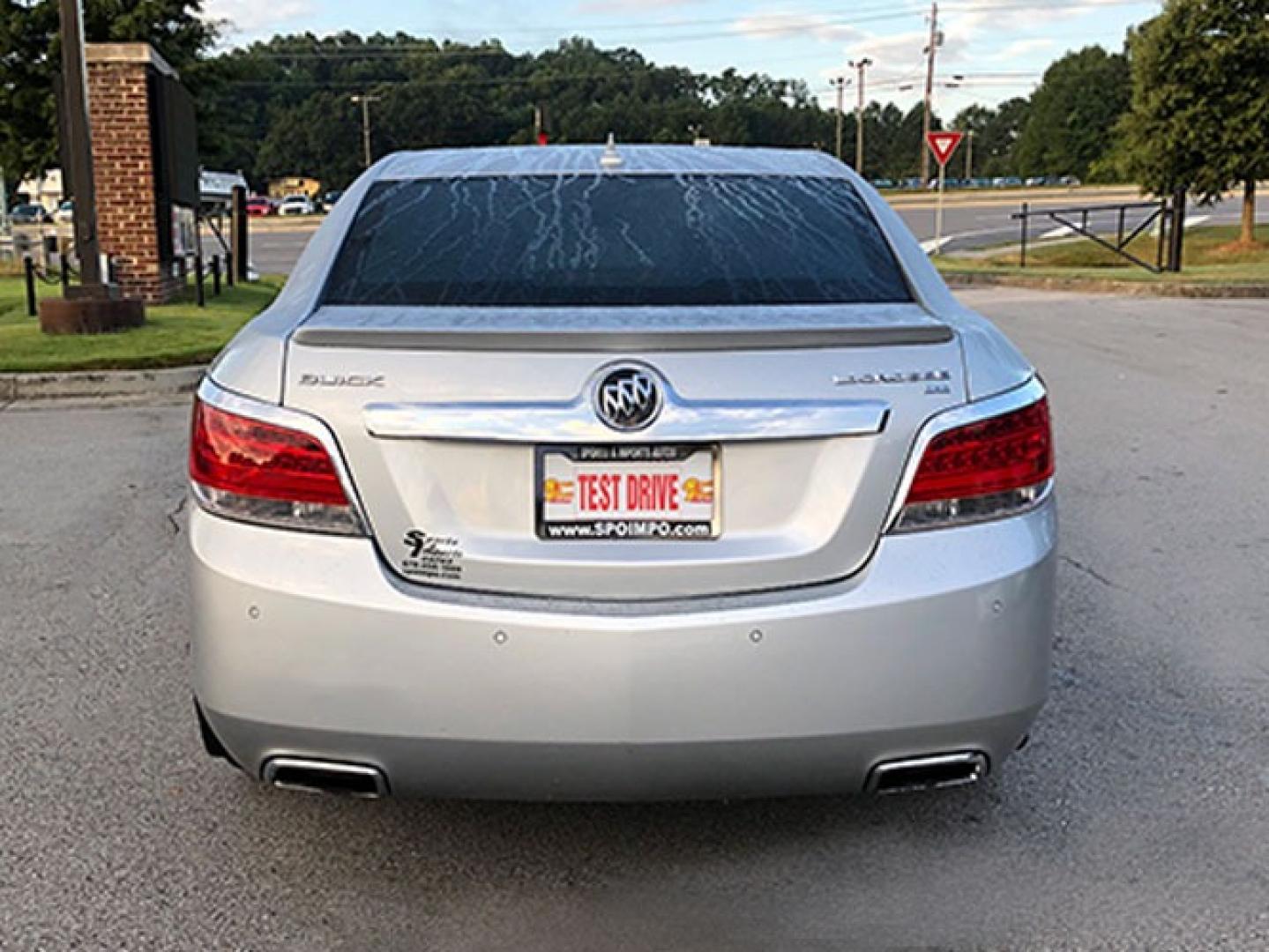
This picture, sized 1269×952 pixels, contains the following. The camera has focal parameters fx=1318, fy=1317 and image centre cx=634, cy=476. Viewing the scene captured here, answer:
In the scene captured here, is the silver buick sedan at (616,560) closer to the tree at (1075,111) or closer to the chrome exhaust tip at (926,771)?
the chrome exhaust tip at (926,771)

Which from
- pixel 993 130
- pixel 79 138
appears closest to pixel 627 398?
pixel 79 138

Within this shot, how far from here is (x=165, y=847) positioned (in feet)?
10.6

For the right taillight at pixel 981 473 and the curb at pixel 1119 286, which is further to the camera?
the curb at pixel 1119 286

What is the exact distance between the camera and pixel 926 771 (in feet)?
9.11

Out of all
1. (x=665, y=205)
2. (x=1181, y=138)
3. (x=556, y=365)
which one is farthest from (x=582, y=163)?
(x=1181, y=138)

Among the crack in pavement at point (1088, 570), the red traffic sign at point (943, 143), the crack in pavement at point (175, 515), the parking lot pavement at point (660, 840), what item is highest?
the red traffic sign at point (943, 143)

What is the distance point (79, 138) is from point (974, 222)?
3913cm

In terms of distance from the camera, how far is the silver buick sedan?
2605 millimetres

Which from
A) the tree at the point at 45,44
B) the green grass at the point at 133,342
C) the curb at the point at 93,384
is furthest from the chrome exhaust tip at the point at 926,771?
the tree at the point at 45,44

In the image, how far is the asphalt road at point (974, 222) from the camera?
119 ft

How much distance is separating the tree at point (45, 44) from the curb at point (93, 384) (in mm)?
20216

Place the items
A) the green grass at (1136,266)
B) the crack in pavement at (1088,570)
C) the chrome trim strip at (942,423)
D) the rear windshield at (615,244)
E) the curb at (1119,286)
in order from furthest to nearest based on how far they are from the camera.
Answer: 1. the green grass at (1136,266)
2. the curb at (1119,286)
3. the crack in pavement at (1088,570)
4. the rear windshield at (615,244)
5. the chrome trim strip at (942,423)

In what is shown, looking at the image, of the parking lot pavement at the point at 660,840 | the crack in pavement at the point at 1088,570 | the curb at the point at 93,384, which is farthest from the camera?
the curb at the point at 93,384

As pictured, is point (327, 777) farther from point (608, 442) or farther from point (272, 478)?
point (608, 442)
